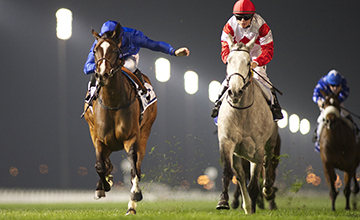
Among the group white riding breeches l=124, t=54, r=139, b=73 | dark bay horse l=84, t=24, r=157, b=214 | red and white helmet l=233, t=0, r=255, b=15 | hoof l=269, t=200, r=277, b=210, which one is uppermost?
red and white helmet l=233, t=0, r=255, b=15

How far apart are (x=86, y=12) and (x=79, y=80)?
2.25 meters

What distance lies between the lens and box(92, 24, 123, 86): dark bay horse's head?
16.3 ft

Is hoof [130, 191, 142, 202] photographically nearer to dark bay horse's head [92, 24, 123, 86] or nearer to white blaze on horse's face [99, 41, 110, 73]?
dark bay horse's head [92, 24, 123, 86]

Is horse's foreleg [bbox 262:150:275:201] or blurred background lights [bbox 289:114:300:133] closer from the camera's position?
horse's foreleg [bbox 262:150:275:201]

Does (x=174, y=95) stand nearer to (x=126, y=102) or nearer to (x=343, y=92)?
(x=343, y=92)

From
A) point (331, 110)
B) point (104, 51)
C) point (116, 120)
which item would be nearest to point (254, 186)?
point (116, 120)

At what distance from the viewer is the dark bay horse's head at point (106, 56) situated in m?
4.95

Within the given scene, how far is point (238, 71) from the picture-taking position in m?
5.09

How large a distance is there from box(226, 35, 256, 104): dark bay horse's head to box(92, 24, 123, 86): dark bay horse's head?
1.44m

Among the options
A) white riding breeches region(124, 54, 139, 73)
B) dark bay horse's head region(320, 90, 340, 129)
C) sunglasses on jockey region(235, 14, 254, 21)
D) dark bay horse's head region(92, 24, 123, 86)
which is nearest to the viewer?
dark bay horse's head region(92, 24, 123, 86)

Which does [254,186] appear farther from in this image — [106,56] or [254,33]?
[106,56]

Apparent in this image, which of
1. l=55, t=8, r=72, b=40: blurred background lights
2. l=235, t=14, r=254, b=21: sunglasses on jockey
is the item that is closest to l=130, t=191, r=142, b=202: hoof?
l=235, t=14, r=254, b=21: sunglasses on jockey

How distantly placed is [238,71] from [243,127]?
884 millimetres

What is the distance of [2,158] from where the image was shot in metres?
11.9
